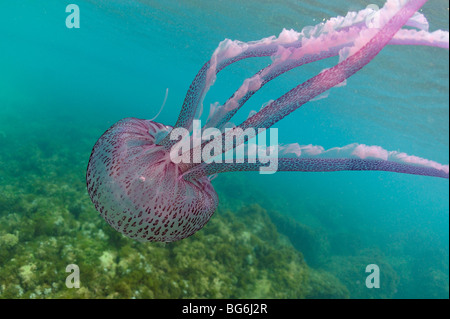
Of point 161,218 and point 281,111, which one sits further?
point 161,218

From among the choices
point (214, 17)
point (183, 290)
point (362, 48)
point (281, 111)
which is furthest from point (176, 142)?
point (214, 17)

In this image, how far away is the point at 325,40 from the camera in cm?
132

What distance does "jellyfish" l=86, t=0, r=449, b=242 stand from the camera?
1.36m

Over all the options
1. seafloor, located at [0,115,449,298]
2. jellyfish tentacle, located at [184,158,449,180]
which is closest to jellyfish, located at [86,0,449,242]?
jellyfish tentacle, located at [184,158,449,180]

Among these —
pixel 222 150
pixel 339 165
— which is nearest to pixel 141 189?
pixel 222 150

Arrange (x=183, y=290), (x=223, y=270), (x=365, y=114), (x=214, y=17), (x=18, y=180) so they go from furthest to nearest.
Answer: (x=365, y=114) < (x=214, y=17) < (x=18, y=180) < (x=223, y=270) < (x=183, y=290)

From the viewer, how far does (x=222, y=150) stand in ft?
5.00

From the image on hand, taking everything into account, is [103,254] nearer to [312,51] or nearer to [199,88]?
[199,88]

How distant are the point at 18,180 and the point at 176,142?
7272 mm

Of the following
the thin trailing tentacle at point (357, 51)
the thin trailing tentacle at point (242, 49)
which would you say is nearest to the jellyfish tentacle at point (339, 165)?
the thin trailing tentacle at point (357, 51)

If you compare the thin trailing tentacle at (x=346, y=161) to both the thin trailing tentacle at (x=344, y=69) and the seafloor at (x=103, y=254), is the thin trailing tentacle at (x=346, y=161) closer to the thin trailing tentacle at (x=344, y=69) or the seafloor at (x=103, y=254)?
the thin trailing tentacle at (x=344, y=69)

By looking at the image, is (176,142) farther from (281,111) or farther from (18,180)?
(18,180)

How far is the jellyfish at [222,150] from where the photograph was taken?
1.36 meters

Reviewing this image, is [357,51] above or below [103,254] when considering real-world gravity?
above
